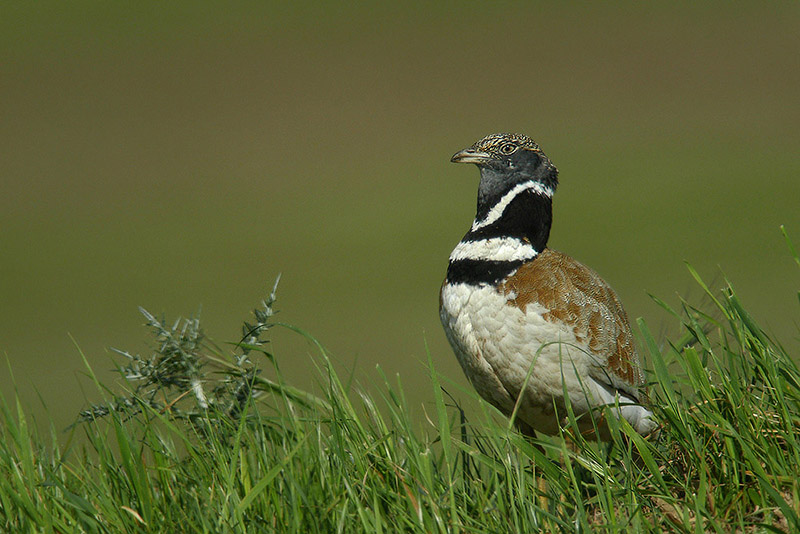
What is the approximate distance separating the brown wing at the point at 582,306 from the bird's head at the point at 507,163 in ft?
1.29

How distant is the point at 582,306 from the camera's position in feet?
Result: 14.6

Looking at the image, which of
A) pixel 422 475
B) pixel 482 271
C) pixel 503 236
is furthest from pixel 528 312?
pixel 422 475

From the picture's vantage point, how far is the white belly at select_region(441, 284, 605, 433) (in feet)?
13.7

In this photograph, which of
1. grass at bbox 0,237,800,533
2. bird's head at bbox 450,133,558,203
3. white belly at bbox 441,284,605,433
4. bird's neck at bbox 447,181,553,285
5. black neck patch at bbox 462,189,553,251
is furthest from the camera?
bird's head at bbox 450,133,558,203

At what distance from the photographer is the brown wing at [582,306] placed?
436 cm

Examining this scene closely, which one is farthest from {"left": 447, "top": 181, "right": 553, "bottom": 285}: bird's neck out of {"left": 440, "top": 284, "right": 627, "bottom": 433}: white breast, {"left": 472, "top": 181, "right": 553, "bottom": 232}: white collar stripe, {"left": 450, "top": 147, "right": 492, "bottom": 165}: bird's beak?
{"left": 450, "top": 147, "right": 492, "bottom": 165}: bird's beak

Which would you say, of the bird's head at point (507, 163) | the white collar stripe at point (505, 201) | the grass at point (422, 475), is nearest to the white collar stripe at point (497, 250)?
the white collar stripe at point (505, 201)

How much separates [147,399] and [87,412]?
29 centimetres

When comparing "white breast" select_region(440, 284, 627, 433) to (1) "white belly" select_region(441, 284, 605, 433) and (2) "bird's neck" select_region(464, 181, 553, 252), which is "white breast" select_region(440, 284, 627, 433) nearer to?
(1) "white belly" select_region(441, 284, 605, 433)

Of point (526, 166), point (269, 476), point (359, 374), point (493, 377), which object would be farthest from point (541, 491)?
point (359, 374)

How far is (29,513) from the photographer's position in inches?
110

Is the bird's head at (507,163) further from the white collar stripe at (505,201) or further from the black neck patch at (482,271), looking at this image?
the black neck patch at (482,271)

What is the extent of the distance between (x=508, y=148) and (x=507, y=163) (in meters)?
0.09

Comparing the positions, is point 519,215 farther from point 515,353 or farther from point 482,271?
point 515,353
